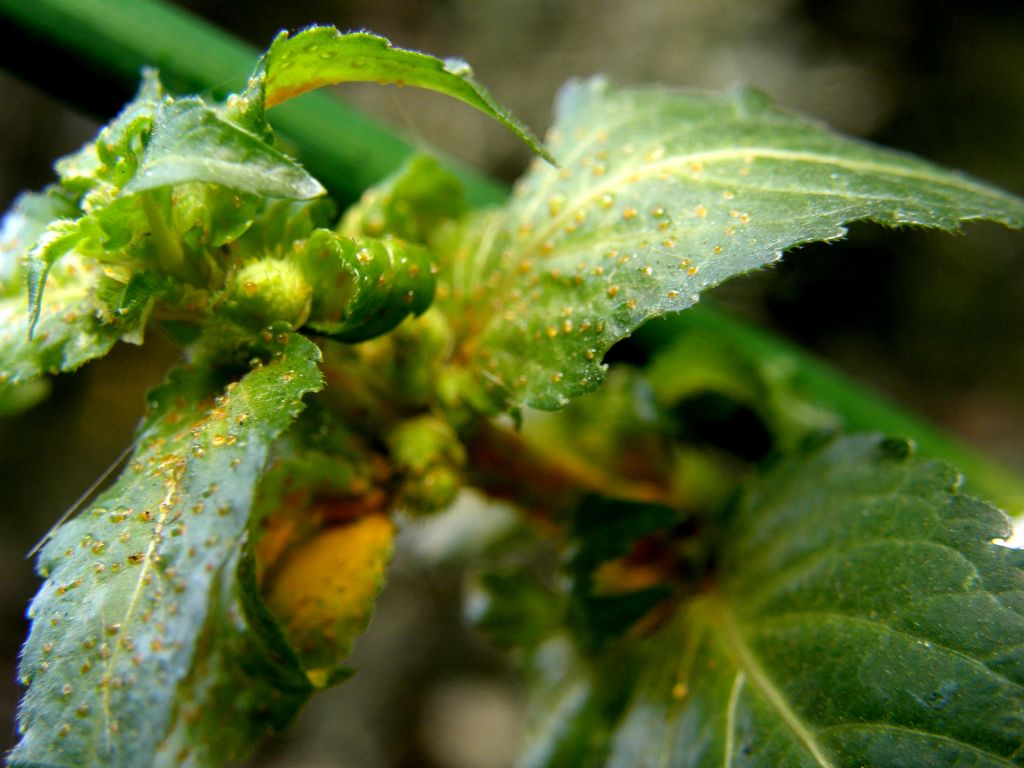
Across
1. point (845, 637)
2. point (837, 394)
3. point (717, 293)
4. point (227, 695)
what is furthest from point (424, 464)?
point (717, 293)

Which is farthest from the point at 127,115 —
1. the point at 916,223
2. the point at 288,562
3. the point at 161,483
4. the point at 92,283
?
the point at 916,223

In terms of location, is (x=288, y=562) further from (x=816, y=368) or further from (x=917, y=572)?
(x=816, y=368)

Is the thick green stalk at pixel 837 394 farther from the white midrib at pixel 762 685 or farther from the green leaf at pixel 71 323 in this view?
the green leaf at pixel 71 323


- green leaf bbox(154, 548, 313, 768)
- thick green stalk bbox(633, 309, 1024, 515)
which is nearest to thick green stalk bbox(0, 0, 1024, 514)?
thick green stalk bbox(633, 309, 1024, 515)

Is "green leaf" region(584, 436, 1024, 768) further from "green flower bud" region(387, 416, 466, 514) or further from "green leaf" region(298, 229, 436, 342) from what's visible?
"green leaf" region(298, 229, 436, 342)

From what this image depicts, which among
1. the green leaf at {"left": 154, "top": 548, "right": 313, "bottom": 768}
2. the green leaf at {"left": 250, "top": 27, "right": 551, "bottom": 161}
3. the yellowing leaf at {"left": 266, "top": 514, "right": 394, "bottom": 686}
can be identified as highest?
the green leaf at {"left": 250, "top": 27, "right": 551, "bottom": 161}

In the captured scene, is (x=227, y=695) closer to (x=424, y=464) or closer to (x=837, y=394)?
(x=424, y=464)

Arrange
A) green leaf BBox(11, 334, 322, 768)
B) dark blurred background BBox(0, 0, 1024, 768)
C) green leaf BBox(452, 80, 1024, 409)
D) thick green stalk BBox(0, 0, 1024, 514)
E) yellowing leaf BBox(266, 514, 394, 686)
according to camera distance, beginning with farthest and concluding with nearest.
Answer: dark blurred background BBox(0, 0, 1024, 768) → thick green stalk BBox(0, 0, 1024, 514) → yellowing leaf BBox(266, 514, 394, 686) → green leaf BBox(452, 80, 1024, 409) → green leaf BBox(11, 334, 322, 768)

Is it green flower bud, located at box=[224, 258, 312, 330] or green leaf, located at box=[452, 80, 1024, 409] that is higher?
green leaf, located at box=[452, 80, 1024, 409]
